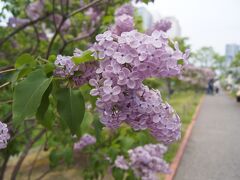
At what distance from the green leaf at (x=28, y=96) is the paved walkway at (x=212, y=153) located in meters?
3.14

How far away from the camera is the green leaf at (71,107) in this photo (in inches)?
43.8

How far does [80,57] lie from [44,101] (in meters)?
0.20

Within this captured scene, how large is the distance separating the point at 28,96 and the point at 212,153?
16.6ft

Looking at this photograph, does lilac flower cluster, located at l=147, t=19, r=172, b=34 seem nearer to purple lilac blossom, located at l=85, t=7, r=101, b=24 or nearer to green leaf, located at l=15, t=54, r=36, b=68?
purple lilac blossom, located at l=85, t=7, r=101, b=24

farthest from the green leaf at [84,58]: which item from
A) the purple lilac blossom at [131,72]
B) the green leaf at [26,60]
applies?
the green leaf at [26,60]

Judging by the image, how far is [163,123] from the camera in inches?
46.5

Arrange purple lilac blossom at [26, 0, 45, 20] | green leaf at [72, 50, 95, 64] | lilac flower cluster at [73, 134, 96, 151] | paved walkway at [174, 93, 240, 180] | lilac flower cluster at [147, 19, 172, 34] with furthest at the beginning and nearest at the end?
purple lilac blossom at [26, 0, 45, 20] < paved walkway at [174, 93, 240, 180] < lilac flower cluster at [73, 134, 96, 151] < lilac flower cluster at [147, 19, 172, 34] < green leaf at [72, 50, 95, 64]

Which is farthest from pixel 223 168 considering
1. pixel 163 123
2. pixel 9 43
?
pixel 163 123

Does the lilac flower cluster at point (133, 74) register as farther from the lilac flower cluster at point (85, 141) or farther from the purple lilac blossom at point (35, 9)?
the purple lilac blossom at point (35, 9)

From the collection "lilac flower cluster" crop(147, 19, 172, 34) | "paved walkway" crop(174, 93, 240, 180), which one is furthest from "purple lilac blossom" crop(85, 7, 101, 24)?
"paved walkway" crop(174, 93, 240, 180)

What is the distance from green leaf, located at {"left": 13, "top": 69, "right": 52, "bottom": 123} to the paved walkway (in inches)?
124

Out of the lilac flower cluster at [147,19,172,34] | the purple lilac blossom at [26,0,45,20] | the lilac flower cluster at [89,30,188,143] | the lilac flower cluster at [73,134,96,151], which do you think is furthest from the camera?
the purple lilac blossom at [26,0,45,20]

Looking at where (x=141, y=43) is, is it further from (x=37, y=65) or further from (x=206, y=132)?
(x=206, y=132)

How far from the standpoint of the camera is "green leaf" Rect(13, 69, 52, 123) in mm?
1070
